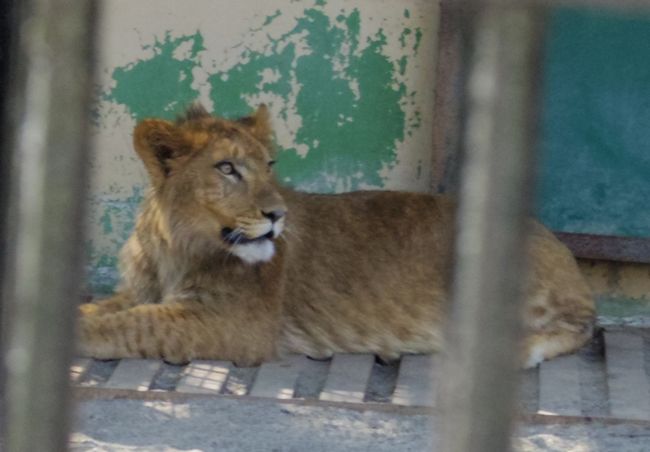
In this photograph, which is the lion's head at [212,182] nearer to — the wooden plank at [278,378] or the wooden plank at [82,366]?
the wooden plank at [278,378]

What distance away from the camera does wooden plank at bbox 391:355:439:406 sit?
4539 millimetres

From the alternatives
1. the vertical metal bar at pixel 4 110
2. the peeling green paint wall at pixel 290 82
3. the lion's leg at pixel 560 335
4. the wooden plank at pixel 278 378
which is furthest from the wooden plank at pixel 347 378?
the vertical metal bar at pixel 4 110

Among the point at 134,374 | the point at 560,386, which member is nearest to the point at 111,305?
the point at 134,374

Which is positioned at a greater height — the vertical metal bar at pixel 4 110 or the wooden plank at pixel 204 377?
the vertical metal bar at pixel 4 110

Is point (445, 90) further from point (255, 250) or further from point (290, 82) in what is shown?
point (255, 250)

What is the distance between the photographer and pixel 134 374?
4.68 metres

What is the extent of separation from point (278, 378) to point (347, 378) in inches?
9.4

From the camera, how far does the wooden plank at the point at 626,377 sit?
4.46 metres

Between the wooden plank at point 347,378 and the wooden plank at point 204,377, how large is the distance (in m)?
0.35

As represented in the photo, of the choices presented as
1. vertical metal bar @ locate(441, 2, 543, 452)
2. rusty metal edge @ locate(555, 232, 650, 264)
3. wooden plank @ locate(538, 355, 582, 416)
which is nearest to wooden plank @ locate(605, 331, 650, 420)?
wooden plank @ locate(538, 355, 582, 416)

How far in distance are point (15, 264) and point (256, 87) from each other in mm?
4313

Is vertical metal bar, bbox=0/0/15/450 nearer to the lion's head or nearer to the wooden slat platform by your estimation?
the wooden slat platform

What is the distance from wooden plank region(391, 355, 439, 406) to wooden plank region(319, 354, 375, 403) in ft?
0.38

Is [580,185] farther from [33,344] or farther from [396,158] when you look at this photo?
[33,344]
